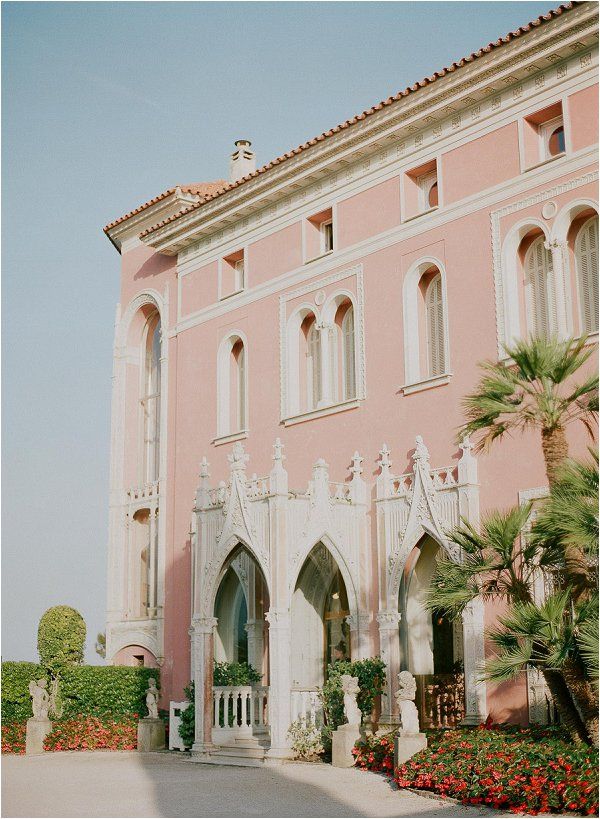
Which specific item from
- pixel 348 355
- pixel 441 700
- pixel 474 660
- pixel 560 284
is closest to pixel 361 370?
pixel 348 355

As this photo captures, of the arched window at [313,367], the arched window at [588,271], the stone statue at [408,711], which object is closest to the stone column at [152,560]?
the arched window at [313,367]

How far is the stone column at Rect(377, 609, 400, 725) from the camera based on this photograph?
17.8 m

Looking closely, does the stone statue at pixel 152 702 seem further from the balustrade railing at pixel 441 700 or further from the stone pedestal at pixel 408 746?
the stone pedestal at pixel 408 746

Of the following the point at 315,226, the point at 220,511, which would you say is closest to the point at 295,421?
the point at 220,511

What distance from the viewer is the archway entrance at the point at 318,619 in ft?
67.8

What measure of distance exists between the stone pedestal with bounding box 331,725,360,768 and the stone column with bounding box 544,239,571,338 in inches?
274

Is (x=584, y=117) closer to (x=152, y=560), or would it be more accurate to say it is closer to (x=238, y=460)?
(x=238, y=460)

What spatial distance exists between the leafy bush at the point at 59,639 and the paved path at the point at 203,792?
190 inches

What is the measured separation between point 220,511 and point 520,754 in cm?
850

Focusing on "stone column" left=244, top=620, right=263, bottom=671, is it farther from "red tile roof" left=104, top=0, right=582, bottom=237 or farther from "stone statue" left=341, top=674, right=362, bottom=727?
"red tile roof" left=104, top=0, right=582, bottom=237

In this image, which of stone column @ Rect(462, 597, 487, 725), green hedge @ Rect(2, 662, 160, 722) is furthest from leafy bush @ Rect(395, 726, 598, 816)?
green hedge @ Rect(2, 662, 160, 722)

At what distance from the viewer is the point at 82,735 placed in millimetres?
22422

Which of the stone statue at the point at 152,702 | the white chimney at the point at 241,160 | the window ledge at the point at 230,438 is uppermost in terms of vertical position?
the white chimney at the point at 241,160

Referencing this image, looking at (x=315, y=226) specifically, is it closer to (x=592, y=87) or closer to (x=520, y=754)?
(x=592, y=87)
